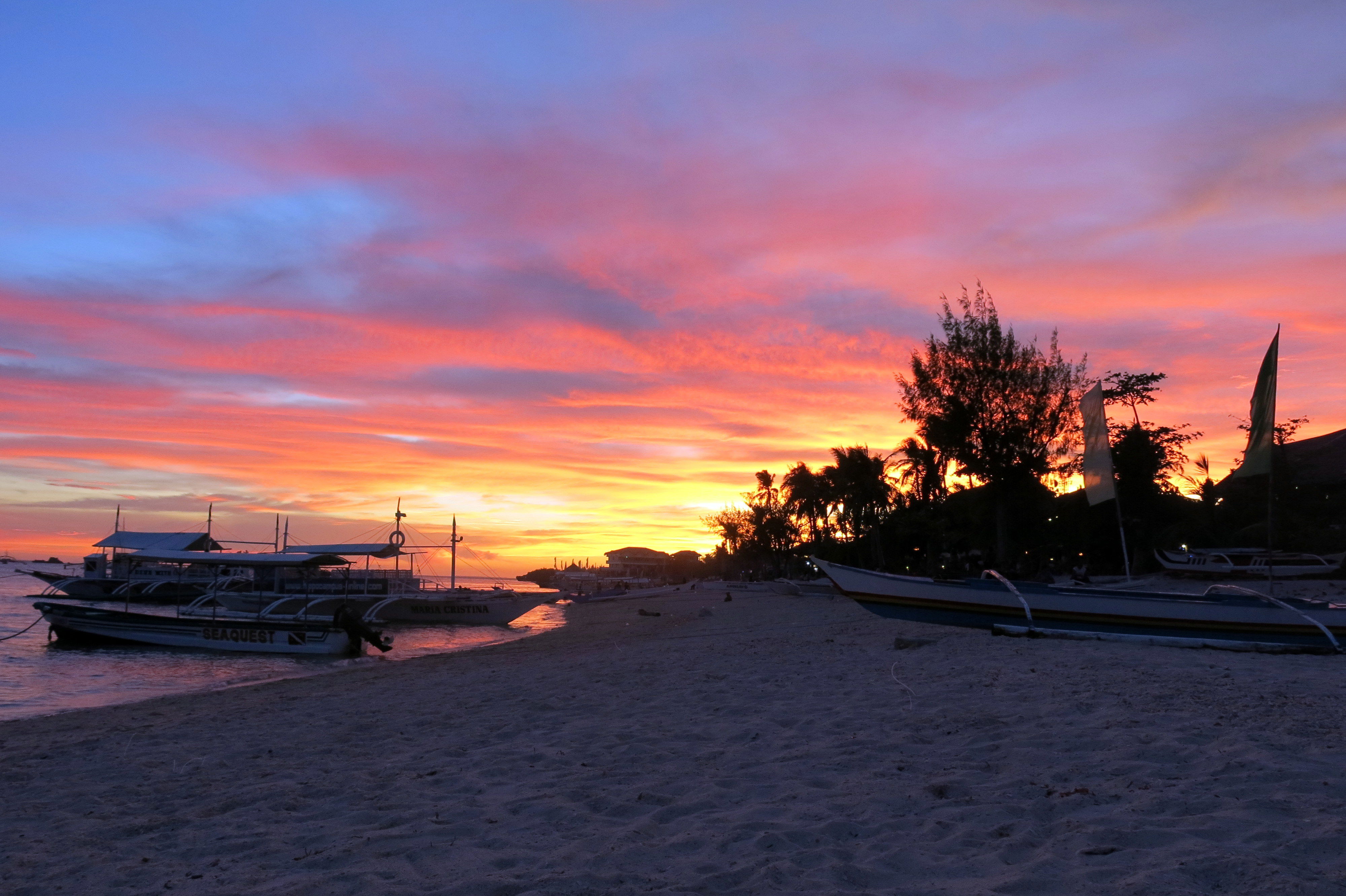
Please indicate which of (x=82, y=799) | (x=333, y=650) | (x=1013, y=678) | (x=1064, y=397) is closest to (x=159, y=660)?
(x=333, y=650)

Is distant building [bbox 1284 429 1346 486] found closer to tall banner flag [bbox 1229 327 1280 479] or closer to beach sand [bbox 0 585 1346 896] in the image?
tall banner flag [bbox 1229 327 1280 479]

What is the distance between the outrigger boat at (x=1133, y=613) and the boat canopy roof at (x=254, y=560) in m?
27.1

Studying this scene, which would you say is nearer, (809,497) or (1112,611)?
(1112,611)

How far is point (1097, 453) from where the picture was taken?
18.6m

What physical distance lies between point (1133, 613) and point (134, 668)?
26.3 m

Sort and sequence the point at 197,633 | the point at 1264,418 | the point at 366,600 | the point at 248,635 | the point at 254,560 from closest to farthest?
1. the point at 1264,418
2. the point at 248,635
3. the point at 197,633
4. the point at 254,560
5. the point at 366,600

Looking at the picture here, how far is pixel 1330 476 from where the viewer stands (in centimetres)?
4178

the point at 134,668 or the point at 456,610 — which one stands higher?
the point at 456,610

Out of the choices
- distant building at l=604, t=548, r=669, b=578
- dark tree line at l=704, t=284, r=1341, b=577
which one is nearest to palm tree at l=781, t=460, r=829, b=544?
dark tree line at l=704, t=284, r=1341, b=577

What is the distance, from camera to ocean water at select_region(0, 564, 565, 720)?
18.5 meters

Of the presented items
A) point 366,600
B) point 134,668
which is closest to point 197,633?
point 134,668

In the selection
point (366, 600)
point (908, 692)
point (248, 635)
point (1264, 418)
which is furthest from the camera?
point (366, 600)

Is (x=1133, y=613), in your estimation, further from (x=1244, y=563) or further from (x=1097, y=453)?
(x=1244, y=563)

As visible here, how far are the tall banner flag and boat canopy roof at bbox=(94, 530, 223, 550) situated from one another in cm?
6649
